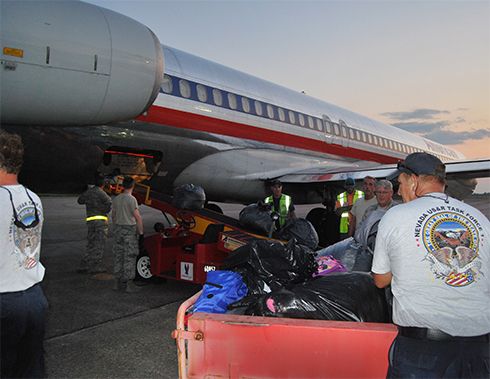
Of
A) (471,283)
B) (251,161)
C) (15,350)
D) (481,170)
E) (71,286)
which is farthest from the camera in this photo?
(251,161)

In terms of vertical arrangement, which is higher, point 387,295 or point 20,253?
point 20,253

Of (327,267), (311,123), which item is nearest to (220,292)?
(327,267)

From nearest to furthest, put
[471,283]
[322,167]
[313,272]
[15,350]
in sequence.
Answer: [471,283], [15,350], [313,272], [322,167]

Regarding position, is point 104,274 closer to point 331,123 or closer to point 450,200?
point 450,200

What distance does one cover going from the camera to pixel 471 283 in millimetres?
1654

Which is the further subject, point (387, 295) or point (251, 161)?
point (251, 161)

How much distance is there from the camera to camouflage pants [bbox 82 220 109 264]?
5.96m

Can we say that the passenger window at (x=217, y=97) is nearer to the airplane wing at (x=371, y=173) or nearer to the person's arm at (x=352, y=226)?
the airplane wing at (x=371, y=173)

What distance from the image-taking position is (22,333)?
195 cm

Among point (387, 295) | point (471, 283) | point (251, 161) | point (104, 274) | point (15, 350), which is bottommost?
point (104, 274)

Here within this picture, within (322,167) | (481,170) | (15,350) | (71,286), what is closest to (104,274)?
(71,286)

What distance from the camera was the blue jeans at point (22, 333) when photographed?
6.30 feet

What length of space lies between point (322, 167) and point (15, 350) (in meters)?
8.94

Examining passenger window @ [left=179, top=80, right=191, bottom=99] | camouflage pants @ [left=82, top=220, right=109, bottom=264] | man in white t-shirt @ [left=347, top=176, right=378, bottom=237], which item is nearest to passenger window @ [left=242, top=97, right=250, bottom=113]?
passenger window @ [left=179, top=80, right=191, bottom=99]
